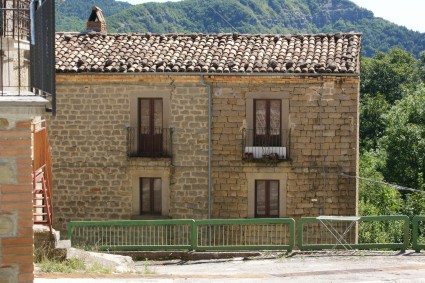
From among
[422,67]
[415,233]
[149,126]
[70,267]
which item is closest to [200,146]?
[149,126]

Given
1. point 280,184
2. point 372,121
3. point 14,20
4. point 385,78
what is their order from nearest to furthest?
point 14,20 → point 280,184 → point 372,121 → point 385,78

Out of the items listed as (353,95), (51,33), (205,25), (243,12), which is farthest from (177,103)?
(243,12)

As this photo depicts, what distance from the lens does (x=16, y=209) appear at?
7.60 meters

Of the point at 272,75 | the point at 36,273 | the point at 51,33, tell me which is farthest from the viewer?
the point at 272,75

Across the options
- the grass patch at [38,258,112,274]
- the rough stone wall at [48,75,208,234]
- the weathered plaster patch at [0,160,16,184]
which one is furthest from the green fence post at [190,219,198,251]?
the weathered plaster patch at [0,160,16,184]

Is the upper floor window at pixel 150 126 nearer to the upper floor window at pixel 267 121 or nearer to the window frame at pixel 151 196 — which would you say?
the window frame at pixel 151 196

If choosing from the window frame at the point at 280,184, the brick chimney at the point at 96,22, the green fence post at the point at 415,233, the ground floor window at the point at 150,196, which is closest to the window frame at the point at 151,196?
the ground floor window at the point at 150,196

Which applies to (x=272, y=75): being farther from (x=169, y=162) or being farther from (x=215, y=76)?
(x=169, y=162)

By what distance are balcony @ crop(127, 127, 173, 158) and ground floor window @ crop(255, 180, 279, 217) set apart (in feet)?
8.81

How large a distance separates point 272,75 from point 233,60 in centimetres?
127

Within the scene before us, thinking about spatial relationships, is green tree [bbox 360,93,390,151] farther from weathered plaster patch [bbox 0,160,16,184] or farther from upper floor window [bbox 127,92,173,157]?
weathered plaster patch [bbox 0,160,16,184]

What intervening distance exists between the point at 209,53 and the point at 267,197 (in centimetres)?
441

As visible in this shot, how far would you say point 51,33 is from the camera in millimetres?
8391

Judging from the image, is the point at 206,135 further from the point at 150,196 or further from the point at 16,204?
the point at 16,204
